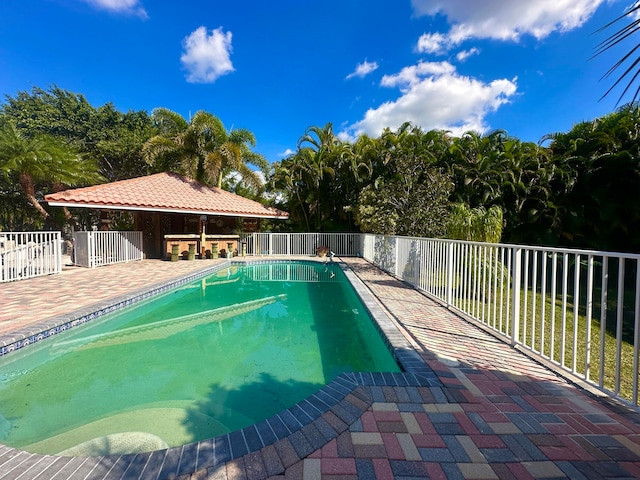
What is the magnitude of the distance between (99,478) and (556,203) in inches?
691

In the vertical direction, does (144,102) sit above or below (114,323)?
above

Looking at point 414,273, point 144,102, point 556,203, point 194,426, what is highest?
point 144,102

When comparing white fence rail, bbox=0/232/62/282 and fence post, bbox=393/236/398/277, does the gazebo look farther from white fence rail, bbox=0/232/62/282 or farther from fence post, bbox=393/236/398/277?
fence post, bbox=393/236/398/277

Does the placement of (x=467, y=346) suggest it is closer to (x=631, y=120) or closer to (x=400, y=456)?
(x=400, y=456)

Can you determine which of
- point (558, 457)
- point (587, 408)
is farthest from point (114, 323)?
point (587, 408)

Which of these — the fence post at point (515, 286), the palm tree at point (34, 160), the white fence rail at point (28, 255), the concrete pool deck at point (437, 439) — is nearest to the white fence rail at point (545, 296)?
the fence post at point (515, 286)

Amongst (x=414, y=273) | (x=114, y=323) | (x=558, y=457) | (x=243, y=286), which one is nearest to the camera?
(x=558, y=457)

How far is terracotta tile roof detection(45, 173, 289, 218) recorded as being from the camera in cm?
1050

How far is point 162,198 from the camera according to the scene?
12.8 m

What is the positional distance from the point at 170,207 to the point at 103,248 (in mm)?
2984

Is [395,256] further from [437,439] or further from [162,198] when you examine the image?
[162,198]

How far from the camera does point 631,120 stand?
12344mm

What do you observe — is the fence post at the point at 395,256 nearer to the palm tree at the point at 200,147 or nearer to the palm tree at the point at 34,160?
the palm tree at the point at 200,147

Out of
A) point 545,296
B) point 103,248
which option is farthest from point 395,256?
point 103,248
